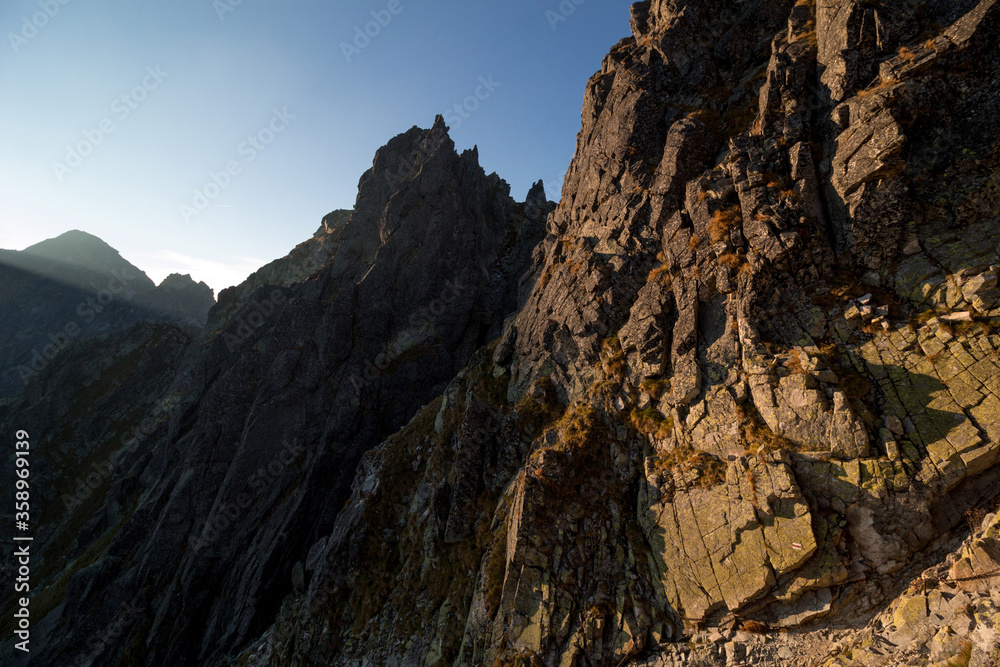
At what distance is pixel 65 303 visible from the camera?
120812mm

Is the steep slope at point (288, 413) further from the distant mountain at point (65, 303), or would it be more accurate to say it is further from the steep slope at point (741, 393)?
the distant mountain at point (65, 303)

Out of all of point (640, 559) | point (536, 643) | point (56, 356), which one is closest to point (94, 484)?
point (56, 356)

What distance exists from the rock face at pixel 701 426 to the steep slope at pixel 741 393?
11 cm

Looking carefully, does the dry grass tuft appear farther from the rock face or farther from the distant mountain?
the distant mountain

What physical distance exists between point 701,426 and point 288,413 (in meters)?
41.5

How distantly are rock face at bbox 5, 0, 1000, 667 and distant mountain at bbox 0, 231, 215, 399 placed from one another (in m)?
101

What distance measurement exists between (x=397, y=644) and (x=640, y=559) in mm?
15489

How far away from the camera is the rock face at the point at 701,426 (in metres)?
14.2

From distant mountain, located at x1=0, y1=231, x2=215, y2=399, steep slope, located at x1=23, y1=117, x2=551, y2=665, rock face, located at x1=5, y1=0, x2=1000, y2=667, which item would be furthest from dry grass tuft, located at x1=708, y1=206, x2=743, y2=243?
distant mountain, located at x1=0, y1=231, x2=215, y2=399

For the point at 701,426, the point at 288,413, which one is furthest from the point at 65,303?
the point at 701,426

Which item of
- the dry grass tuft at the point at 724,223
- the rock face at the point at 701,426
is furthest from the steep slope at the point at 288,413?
the dry grass tuft at the point at 724,223

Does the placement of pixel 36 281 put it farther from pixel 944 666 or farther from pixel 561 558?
pixel 944 666

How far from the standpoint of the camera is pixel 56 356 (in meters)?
86.2

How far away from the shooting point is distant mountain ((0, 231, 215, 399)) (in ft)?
349
